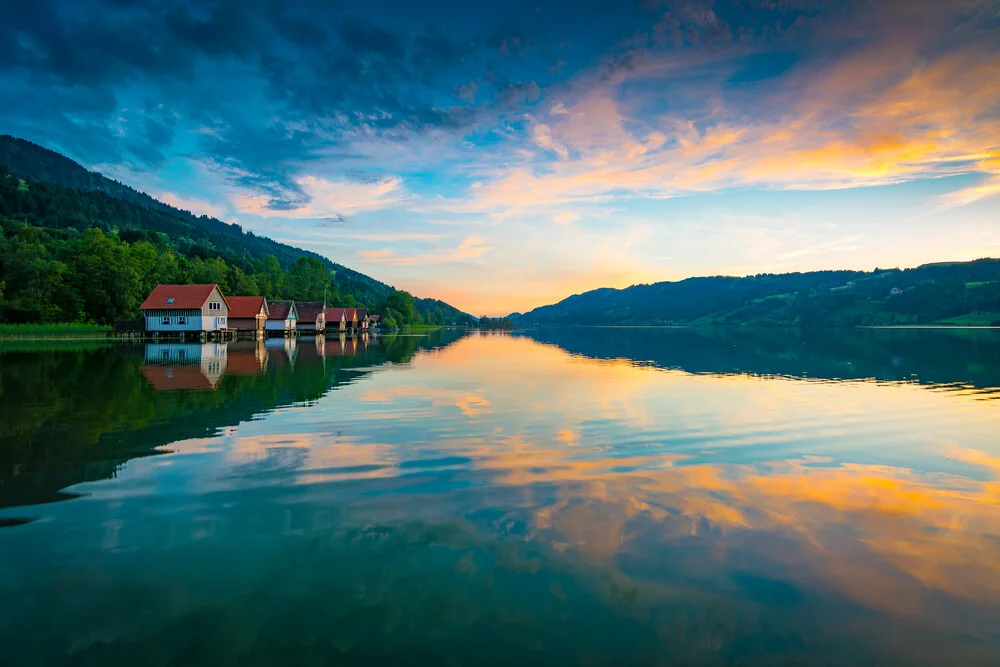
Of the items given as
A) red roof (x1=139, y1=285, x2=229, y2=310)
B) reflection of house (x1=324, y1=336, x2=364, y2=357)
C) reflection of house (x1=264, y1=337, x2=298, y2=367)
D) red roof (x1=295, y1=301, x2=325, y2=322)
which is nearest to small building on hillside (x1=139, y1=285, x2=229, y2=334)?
red roof (x1=139, y1=285, x2=229, y2=310)

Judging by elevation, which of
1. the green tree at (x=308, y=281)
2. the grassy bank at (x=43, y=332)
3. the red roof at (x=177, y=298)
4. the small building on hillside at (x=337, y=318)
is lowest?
the grassy bank at (x=43, y=332)

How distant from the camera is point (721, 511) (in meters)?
9.51

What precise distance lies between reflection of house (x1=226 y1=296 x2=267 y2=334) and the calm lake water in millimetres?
81860

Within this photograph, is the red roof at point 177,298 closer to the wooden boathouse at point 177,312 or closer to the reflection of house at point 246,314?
the wooden boathouse at point 177,312

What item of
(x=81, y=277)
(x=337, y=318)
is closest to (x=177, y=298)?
(x=81, y=277)

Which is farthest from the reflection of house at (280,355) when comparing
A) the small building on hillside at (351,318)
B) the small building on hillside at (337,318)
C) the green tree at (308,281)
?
the green tree at (308,281)

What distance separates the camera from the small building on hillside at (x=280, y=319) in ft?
338

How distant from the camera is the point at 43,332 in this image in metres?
61.7

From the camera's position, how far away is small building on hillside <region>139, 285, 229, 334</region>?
78438 millimetres

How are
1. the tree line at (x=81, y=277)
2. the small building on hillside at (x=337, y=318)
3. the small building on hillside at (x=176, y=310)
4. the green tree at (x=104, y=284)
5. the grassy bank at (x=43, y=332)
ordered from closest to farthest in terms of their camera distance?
the grassy bank at (x=43, y=332) → the tree line at (x=81, y=277) → the small building on hillside at (x=176, y=310) → the green tree at (x=104, y=284) → the small building on hillside at (x=337, y=318)

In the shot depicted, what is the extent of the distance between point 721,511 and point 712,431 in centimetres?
756

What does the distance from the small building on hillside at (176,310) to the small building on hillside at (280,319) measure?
871 inches

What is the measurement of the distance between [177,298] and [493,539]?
86.0m

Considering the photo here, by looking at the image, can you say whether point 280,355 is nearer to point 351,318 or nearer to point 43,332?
point 43,332
